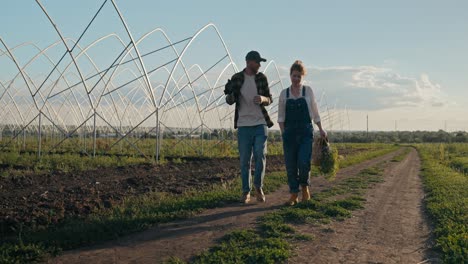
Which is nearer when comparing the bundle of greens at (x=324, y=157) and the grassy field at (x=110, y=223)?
the grassy field at (x=110, y=223)

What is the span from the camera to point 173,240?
4434 millimetres

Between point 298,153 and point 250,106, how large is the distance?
0.90 m

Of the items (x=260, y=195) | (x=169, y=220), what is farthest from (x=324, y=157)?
(x=169, y=220)

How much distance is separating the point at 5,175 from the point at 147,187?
4201 millimetres

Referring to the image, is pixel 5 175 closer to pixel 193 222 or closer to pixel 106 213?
pixel 106 213

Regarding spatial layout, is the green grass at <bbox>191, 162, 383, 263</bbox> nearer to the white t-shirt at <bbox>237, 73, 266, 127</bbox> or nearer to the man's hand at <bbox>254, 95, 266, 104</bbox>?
the white t-shirt at <bbox>237, 73, 266, 127</bbox>

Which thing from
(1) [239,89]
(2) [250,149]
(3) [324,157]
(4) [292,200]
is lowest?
(4) [292,200]

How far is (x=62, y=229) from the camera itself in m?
4.68

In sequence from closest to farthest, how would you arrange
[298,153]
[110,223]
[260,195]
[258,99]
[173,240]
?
[173,240], [110,223], [258,99], [298,153], [260,195]

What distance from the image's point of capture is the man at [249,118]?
6.59m

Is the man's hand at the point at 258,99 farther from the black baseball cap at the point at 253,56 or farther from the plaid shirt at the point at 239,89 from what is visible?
the black baseball cap at the point at 253,56

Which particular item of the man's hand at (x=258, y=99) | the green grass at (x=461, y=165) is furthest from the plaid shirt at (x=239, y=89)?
the green grass at (x=461, y=165)

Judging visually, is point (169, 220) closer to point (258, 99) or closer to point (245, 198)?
point (245, 198)

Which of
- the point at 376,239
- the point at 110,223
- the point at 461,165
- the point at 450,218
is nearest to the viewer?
the point at 376,239
